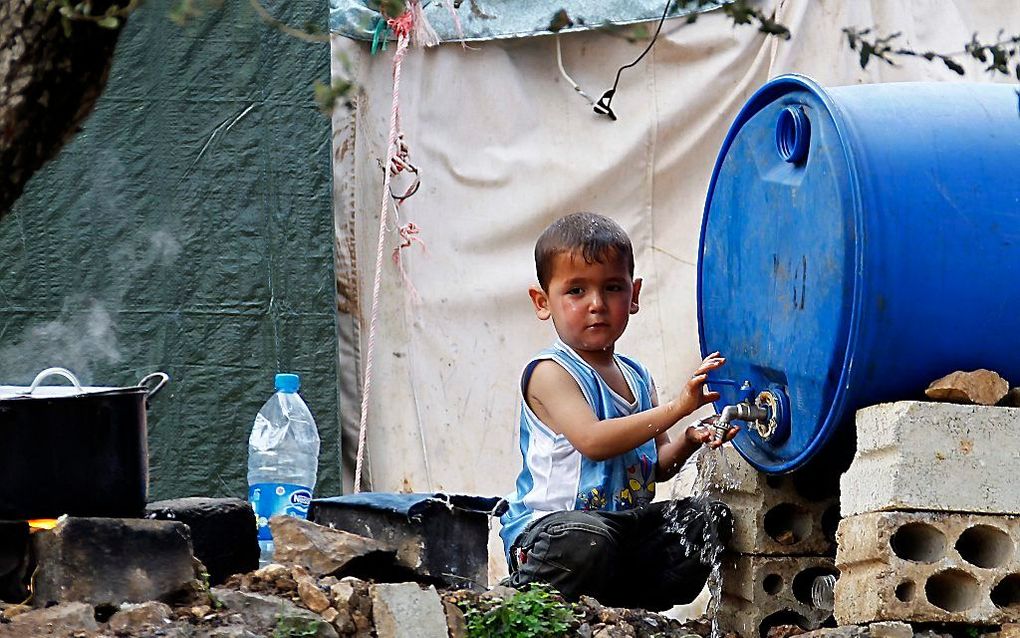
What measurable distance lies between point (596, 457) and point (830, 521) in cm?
53

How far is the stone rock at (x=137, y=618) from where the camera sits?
2.92 m

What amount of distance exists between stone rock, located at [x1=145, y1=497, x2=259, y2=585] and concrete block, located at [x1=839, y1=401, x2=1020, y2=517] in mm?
1630

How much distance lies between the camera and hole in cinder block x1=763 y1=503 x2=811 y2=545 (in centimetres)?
340

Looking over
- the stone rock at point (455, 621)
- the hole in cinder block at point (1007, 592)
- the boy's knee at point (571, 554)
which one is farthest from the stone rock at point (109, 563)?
the hole in cinder block at point (1007, 592)

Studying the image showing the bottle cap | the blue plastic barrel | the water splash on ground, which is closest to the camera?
the blue plastic barrel

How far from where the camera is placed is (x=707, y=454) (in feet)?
11.9

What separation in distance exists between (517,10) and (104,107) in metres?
1.42

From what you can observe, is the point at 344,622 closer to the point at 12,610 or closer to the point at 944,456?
the point at 12,610

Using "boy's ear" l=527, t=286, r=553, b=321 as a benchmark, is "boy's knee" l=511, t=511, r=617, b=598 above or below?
below

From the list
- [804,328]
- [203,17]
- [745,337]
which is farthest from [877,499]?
[203,17]

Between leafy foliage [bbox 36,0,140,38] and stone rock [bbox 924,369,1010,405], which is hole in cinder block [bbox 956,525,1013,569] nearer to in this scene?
stone rock [bbox 924,369,1010,405]

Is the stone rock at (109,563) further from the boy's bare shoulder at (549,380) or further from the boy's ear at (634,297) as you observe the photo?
the boy's ear at (634,297)

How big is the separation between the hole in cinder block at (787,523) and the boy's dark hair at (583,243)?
650 millimetres

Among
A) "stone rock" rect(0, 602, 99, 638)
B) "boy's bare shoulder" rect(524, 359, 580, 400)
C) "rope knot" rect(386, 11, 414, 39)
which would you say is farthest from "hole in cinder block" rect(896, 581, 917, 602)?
"rope knot" rect(386, 11, 414, 39)
